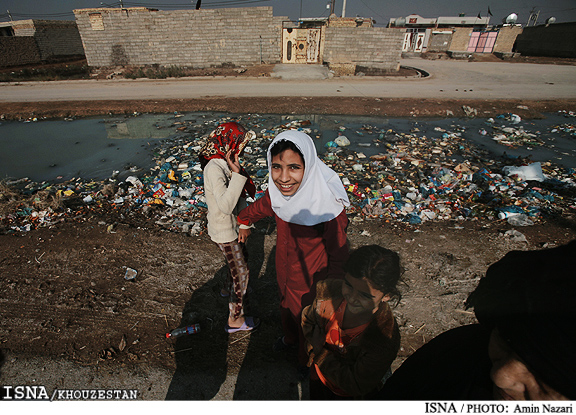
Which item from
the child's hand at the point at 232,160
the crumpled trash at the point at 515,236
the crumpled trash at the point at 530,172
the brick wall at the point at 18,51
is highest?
the child's hand at the point at 232,160

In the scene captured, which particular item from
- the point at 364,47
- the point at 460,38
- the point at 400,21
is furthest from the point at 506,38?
the point at 364,47

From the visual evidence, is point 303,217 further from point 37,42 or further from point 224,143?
point 37,42

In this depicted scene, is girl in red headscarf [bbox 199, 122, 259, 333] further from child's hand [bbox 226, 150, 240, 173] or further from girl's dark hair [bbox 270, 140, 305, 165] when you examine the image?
girl's dark hair [bbox 270, 140, 305, 165]

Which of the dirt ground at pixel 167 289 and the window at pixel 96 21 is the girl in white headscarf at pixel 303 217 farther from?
the window at pixel 96 21

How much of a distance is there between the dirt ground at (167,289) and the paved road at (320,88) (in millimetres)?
9484

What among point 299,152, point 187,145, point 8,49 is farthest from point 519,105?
point 8,49

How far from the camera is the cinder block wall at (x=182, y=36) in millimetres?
17844

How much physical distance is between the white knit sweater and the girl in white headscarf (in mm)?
297

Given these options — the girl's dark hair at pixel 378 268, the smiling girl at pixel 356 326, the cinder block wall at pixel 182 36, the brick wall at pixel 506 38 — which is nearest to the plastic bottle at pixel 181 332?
the smiling girl at pixel 356 326

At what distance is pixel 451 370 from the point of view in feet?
2.96

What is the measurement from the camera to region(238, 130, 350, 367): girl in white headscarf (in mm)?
1738

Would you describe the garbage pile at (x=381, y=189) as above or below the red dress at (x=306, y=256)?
below

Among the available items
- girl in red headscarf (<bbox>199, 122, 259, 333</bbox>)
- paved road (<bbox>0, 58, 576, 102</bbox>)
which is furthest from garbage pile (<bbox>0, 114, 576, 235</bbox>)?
paved road (<bbox>0, 58, 576, 102</bbox>)

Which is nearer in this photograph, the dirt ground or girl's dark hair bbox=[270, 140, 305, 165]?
girl's dark hair bbox=[270, 140, 305, 165]
